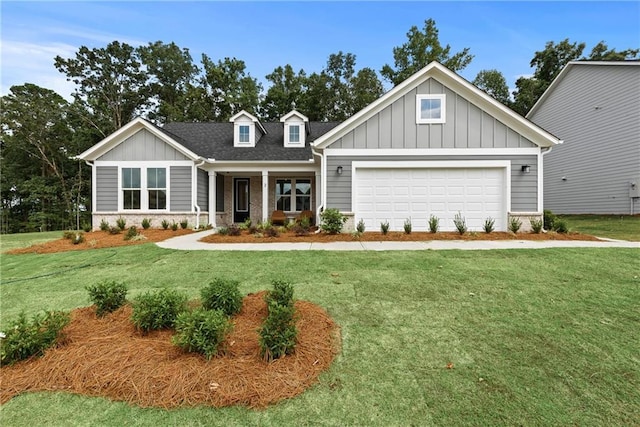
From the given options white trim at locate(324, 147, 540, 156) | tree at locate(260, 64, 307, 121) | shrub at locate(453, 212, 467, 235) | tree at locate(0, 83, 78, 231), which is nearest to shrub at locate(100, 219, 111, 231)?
white trim at locate(324, 147, 540, 156)

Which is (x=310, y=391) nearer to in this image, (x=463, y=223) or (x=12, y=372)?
(x=12, y=372)

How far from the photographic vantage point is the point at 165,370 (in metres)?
2.44

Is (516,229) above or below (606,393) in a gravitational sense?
above

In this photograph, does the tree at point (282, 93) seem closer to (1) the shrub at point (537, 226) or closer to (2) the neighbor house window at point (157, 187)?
(2) the neighbor house window at point (157, 187)

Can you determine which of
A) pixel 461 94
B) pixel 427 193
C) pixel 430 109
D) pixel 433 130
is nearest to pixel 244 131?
pixel 430 109

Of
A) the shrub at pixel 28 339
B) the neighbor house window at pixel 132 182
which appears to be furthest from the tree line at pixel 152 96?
the shrub at pixel 28 339

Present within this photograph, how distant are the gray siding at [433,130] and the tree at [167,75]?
24.0m

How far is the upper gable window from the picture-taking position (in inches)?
402

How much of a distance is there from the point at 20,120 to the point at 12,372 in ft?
102

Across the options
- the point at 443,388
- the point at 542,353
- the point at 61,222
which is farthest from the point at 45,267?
the point at 61,222

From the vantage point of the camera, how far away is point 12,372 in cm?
250

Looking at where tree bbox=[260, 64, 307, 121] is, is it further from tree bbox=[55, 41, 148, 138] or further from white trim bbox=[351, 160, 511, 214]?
white trim bbox=[351, 160, 511, 214]

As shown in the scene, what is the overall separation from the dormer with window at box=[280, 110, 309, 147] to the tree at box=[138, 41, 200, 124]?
59.8 feet

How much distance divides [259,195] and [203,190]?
2900 millimetres
